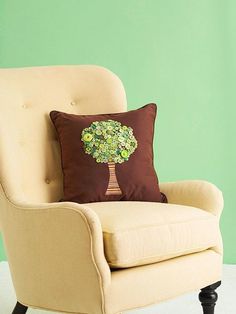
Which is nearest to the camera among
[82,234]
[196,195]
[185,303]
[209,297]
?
[82,234]

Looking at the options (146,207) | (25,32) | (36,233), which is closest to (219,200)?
(146,207)

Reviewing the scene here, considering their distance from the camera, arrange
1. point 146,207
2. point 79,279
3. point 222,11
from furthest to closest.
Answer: point 222,11
point 146,207
point 79,279

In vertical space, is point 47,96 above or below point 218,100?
above

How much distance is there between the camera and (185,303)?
2758 millimetres

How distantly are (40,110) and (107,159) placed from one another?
0.37 metres

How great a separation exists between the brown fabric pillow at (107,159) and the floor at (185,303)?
51cm

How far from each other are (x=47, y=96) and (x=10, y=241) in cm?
69

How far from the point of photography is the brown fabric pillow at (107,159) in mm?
2359

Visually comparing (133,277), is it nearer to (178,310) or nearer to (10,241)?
(10,241)

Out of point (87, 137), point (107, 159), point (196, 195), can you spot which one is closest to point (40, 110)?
point (87, 137)

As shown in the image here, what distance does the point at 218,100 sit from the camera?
3.28m

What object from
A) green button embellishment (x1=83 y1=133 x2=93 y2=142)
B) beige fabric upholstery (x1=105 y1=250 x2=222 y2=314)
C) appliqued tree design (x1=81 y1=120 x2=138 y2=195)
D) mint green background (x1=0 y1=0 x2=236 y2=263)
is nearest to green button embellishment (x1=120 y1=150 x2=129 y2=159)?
appliqued tree design (x1=81 y1=120 x2=138 y2=195)

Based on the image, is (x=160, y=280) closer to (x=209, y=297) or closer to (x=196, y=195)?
(x=209, y=297)

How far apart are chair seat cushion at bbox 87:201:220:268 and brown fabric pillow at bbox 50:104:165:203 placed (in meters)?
0.13
